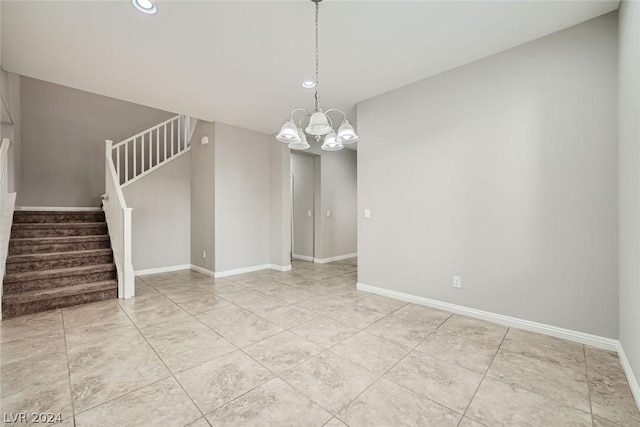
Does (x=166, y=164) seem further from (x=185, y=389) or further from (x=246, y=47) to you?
(x=185, y=389)

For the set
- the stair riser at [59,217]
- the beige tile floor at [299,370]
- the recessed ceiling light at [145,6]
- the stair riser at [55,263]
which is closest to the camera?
the beige tile floor at [299,370]

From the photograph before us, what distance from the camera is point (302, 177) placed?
6.65 m

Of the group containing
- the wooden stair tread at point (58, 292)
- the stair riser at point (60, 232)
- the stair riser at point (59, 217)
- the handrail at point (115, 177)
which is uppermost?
the handrail at point (115, 177)

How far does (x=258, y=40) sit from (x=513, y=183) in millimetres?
2845

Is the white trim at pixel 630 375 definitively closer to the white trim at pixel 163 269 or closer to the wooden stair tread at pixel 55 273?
the wooden stair tread at pixel 55 273

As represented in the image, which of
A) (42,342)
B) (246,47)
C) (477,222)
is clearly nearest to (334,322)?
(477,222)

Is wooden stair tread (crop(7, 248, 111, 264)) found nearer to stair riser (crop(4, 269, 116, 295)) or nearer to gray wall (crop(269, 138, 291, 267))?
stair riser (crop(4, 269, 116, 295))

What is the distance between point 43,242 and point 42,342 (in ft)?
7.00

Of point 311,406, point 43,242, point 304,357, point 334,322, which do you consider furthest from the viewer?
point 43,242

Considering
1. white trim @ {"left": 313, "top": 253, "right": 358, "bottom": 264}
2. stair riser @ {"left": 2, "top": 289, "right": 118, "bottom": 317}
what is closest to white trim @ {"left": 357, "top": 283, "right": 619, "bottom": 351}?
white trim @ {"left": 313, "top": 253, "right": 358, "bottom": 264}

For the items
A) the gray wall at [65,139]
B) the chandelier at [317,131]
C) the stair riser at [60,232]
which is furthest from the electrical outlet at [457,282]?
the gray wall at [65,139]

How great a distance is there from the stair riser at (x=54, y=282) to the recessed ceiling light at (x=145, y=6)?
336 centimetres

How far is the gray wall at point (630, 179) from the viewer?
1714 mm

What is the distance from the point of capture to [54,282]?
343 cm
